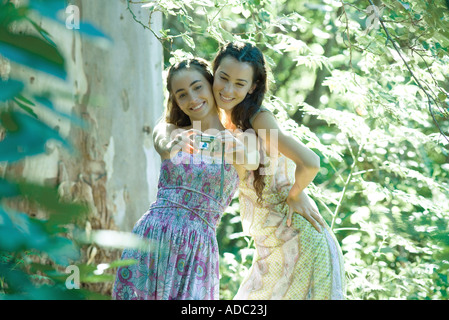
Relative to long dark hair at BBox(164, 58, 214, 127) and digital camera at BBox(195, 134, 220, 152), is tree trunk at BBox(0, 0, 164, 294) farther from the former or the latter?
digital camera at BBox(195, 134, 220, 152)

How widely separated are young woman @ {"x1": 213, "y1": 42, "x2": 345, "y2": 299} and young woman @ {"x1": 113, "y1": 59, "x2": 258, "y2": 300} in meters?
0.09

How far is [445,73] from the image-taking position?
293 centimetres

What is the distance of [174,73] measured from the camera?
7.70 feet

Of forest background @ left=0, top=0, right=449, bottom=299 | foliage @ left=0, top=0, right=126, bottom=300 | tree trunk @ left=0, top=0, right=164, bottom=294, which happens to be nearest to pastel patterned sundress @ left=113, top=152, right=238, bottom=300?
tree trunk @ left=0, top=0, right=164, bottom=294

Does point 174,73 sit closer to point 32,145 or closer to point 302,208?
point 302,208

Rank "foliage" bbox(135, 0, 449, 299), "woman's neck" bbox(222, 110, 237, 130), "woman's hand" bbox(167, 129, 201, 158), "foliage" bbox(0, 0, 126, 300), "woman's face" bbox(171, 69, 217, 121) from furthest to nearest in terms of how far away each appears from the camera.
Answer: "foliage" bbox(135, 0, 449, 299)
"woman's neck" bbox(222, 110, 237, 130)
"woman's face" bbox(171, 69, 217, 121)
"woman's hand" bbox(167, 129, 201, 158)
"foliage" bbox(0, 0, 126, 300)

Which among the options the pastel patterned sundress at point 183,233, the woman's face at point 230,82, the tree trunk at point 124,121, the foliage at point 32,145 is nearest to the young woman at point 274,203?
the woman's face at point 230,82

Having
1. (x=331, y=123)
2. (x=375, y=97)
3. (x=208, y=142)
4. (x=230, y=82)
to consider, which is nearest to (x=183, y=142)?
(x=208, y=142)

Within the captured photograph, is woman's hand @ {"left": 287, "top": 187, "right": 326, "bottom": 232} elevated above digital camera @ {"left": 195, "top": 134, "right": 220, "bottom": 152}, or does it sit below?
below

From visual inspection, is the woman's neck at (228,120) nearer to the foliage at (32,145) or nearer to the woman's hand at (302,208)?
the woman's hand at (302,208)

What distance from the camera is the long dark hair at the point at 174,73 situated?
7.67ft

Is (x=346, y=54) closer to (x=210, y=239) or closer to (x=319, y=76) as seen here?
(x=319, y=76)

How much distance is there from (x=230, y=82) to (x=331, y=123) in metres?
1.67

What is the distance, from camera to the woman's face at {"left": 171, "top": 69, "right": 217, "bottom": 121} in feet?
7.51
